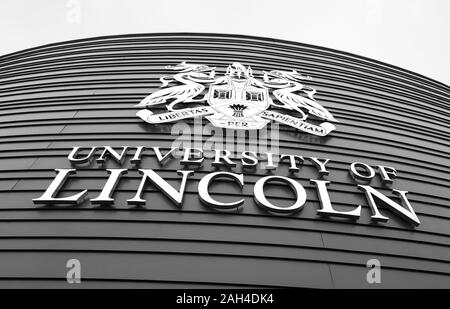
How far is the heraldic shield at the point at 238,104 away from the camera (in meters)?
7.22

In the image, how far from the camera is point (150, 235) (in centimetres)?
512

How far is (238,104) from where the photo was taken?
756 centimetres

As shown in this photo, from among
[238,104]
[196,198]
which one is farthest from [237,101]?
[196,198]

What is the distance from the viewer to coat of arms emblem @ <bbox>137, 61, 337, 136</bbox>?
737 cm

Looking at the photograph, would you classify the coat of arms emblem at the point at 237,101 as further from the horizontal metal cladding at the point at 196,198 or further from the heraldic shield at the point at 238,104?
the horizontal metal cladding at the point at 196,198

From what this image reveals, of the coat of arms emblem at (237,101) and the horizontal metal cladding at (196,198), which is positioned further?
the coat of arms emblem at (237,101)

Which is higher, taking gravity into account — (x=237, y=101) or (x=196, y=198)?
(x=237, y=101)

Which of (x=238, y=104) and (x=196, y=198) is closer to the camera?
(x=196, y=198)

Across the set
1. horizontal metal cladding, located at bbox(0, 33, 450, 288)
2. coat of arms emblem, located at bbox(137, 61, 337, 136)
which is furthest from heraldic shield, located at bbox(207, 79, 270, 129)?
horizontal metal cladding, located at bbox(0, 33, 450, 288)

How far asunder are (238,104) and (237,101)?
0.30ft

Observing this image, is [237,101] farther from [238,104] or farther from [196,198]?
[196,198]

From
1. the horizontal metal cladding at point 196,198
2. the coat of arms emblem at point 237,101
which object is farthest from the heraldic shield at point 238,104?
the horizontal metal cladding at point 196,198
